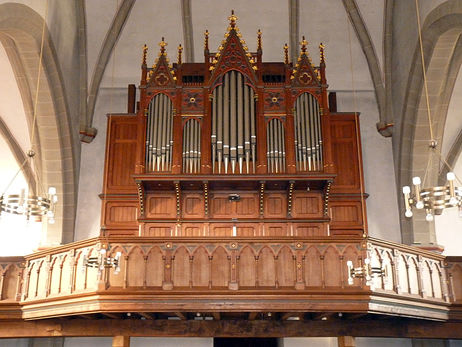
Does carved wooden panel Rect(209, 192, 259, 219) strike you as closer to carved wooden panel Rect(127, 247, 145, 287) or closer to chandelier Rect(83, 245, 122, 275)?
carved wooden panel Rect(127, 247, 145, 287)

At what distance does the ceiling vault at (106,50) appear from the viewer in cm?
1848

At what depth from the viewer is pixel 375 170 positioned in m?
18.1

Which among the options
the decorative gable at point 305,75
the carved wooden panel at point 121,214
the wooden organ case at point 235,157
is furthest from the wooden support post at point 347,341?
the decorative gable at point 305,75

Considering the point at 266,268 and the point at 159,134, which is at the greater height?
the point at 159,134

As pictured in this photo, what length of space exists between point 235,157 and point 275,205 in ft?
5.33

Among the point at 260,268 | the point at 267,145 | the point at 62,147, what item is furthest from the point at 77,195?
the point at 260,268

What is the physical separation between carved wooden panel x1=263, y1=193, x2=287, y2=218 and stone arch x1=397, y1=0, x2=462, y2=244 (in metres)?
3.71

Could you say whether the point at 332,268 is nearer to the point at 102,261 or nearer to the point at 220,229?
the point at 220,229

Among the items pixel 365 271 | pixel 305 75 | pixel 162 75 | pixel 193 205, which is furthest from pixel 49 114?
pixel 365 271

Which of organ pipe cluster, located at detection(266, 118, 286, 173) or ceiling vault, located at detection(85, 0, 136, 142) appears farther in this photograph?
ceiling vault, located at detection(85, 0, 136, 142)

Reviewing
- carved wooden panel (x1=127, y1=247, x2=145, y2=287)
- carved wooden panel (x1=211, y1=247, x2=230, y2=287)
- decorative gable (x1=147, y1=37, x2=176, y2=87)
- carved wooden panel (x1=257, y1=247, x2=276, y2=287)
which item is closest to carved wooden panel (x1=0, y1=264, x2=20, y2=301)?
carved wooden panel (x1=127, y1=247, x2=145, y2=287)

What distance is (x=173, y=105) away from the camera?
1623 centimetres

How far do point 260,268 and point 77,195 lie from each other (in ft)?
24.1

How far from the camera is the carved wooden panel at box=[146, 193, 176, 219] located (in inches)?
628
